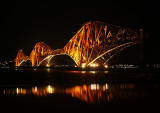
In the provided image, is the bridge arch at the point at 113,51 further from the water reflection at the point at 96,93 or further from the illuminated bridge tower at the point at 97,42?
the water reflection at the point at 96,93

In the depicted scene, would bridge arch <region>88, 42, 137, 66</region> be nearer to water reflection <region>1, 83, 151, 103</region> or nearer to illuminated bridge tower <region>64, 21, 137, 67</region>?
illuminated bridge tower <region>64, 21, 137, 67</region>

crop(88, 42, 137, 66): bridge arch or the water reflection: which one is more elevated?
crop(88, 42, 137, 66): bridge arch

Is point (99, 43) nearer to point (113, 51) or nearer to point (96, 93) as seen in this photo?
point (113, 51)

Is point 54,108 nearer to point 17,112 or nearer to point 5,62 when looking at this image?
point 17,112

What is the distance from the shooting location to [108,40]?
4519 centimetres

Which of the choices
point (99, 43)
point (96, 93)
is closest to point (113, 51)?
point (99, 43)

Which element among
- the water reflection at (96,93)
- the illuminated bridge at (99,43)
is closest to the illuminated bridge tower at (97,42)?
the illuminated bridge at (99,43)

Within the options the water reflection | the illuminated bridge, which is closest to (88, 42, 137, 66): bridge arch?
the illuminated bridge

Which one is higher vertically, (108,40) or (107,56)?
(108,40)

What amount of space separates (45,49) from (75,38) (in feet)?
155

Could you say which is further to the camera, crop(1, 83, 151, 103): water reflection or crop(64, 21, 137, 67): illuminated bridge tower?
crop(64, 21, 137, 67): illuminated bridge tower

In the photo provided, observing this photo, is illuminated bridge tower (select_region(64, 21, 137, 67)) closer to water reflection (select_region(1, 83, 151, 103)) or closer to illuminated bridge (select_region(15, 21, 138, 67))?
illuminated bridge (select_region(15, 21, 138, 67))

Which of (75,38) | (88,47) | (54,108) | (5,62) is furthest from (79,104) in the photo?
(5,62)

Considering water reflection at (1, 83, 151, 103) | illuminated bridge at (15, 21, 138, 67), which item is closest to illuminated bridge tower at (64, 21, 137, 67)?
illuminated bridge at (15, 21, 138, 67)
